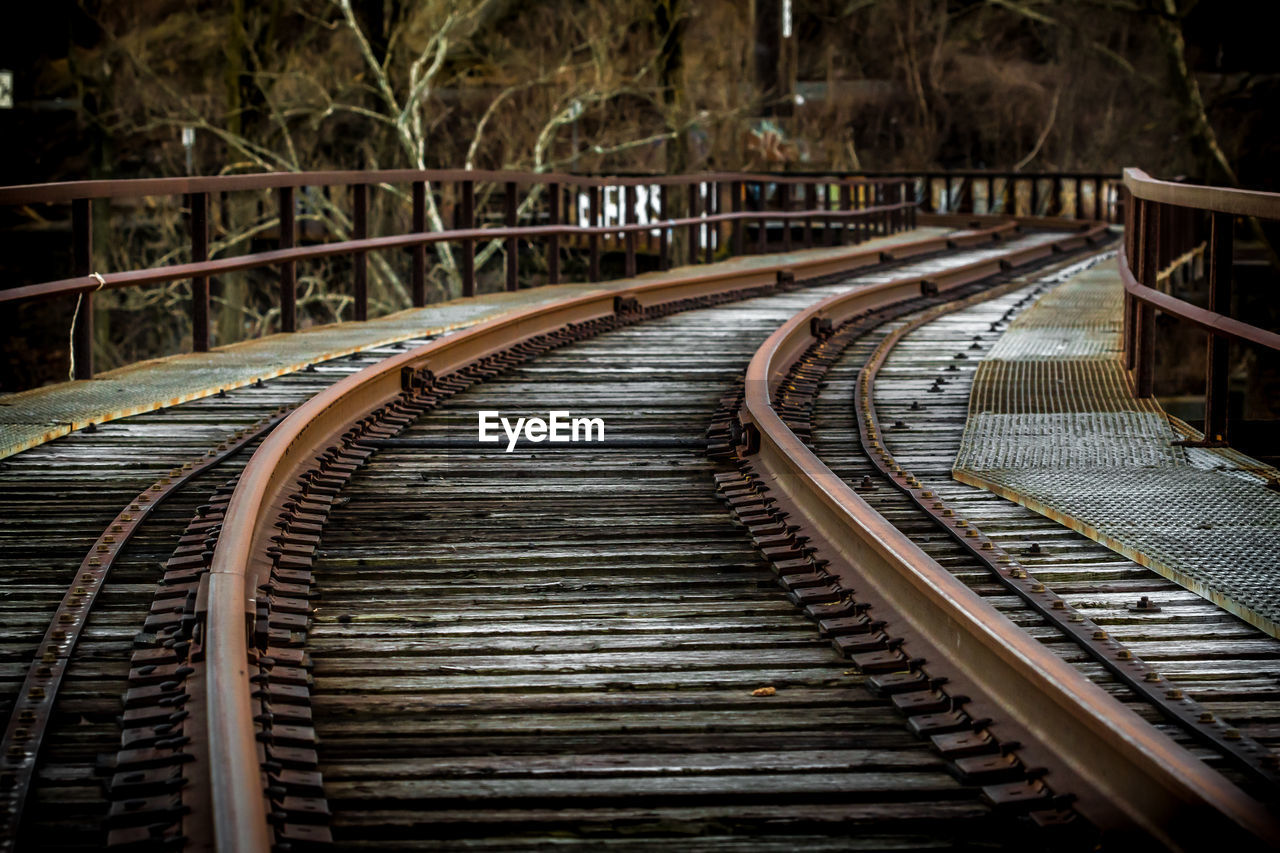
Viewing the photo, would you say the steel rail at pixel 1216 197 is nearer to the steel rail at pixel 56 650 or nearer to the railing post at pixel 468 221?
the steel rail at pixel 56 650

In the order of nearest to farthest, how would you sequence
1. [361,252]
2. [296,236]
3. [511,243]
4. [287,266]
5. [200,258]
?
[200,258] → [287,266] → [361,252] → [511,243] → [296,236]

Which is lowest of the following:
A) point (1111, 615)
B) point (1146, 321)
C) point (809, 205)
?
point (1111, 615)

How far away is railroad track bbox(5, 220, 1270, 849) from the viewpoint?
3176mm

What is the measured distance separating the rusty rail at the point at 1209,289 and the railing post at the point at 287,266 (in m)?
5.45

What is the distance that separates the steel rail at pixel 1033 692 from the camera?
9.45ft

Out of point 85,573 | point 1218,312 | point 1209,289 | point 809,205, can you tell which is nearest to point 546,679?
point 85,573

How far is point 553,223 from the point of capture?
16.9 metres

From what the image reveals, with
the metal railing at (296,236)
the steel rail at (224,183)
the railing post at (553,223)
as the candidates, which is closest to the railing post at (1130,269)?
the steel rail at (224,183)

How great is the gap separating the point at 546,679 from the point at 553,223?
42.9 feet

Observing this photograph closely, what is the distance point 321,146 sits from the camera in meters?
37.5

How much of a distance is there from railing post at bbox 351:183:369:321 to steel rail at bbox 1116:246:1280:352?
5.62 meters

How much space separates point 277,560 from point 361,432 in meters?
2.36

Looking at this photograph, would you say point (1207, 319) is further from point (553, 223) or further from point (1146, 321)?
point (553, 223)

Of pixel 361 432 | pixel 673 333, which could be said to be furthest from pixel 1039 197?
pixel 361 432
